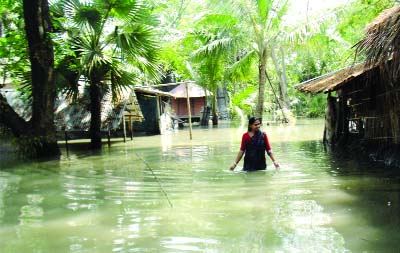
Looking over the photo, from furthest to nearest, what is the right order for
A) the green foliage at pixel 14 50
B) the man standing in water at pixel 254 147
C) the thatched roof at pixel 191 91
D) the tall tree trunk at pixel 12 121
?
1. the thatched roof at pixel 191 91
2. the green foliage at pixel 14 50
3. the tall tree trunk at pixel 12 121
4. the man standing in water at pixel 254 147

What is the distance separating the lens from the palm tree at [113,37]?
42.9ft

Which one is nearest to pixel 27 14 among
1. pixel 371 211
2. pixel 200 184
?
pixel 200 184

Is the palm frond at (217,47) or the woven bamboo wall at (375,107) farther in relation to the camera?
the palm frond at (217,47)

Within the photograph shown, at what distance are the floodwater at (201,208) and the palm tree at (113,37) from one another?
14.4 feet

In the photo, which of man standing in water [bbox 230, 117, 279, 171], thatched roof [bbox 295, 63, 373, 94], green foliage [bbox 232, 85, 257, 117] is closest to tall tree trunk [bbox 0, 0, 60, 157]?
man standing in water [bbox 230, 117, 279, 171]

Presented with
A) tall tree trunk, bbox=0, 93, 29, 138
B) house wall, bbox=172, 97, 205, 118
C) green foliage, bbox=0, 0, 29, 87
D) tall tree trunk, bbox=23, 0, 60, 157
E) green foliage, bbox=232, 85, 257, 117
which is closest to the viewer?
tall tree trunk, bbox=23, 0, 60, 157

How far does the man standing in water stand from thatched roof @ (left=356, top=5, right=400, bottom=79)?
234 centimetres

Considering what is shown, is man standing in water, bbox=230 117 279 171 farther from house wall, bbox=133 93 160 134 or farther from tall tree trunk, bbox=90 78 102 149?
house wall, bbox=133 93 160 134

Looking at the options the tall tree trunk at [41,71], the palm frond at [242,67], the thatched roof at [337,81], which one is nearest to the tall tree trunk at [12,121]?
the tall tree trunk at [41,71]

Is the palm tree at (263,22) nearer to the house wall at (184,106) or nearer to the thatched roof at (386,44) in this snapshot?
the thatched roof at (386,44)

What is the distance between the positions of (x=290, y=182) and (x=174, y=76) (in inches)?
1209

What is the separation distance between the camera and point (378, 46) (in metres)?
7.22

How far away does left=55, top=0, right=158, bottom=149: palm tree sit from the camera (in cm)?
1308

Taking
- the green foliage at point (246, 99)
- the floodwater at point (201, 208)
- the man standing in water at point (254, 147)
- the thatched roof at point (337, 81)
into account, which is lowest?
the floodwater at point (201, 208)
